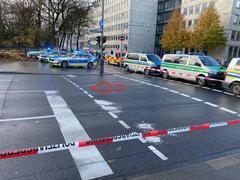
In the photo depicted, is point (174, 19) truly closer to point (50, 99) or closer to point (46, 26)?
point (46, 26)

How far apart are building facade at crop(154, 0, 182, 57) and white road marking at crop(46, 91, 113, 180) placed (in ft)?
182

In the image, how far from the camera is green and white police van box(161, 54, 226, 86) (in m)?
13.0

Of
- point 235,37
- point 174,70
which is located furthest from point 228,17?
point 174,70

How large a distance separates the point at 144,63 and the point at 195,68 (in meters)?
6.01

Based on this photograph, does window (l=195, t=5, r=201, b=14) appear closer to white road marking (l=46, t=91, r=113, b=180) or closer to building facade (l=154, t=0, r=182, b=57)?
building facade (l=154, t=0, r=182, b=57)

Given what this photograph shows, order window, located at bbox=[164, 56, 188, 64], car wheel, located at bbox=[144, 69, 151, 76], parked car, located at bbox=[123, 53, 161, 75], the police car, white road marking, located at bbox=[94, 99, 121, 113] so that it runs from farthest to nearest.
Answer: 1. the police car
2. car wheel, located at bbox=[144, 69, 151, 76]
3. parked car, located at bbox=[123, 53, 161, 75]
4. window, located at bbox=[164, 56, 188, 64]
5. white road marking, located at bbox=[94, 99, 121, 113]

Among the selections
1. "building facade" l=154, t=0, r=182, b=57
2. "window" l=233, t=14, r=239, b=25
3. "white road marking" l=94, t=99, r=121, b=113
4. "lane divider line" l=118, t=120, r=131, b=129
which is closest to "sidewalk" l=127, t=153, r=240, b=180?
"lane divider line" l=118, t=120, r=131, b=129

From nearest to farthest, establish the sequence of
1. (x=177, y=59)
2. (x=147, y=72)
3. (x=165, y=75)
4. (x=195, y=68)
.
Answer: (x=195, y=68), (x=177, y=59), (x=165, y=75), (x=147, y=72)

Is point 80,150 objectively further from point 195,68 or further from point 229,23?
point 229,23

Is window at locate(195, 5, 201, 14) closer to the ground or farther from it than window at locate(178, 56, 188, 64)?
farther from it

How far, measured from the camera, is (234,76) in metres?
10.7

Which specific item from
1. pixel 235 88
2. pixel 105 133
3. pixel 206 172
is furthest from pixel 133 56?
pixel 206 172

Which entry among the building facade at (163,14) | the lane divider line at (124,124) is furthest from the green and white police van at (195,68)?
the building facade at (163,14)

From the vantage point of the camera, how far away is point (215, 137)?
482 centimetres
